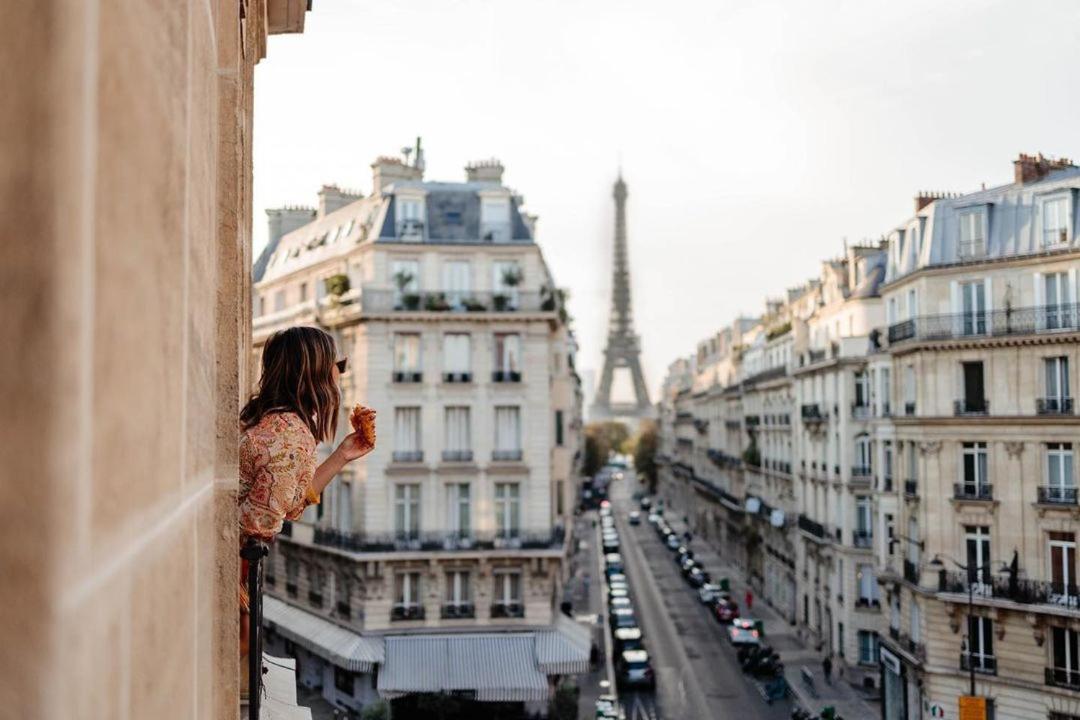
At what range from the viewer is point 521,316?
36438 mm

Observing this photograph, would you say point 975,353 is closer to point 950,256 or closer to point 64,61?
point 950,256

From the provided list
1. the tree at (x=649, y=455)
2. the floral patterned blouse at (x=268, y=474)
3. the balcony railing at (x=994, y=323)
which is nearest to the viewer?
the floral patterned blouse at (x=268, y=474)

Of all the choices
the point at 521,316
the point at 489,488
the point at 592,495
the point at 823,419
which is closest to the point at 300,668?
the point at 489,488

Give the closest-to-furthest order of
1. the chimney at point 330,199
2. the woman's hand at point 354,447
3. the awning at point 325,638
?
the woman's hand at point 354,447 < the awning at point 325,638 < the chimney at point 330,199

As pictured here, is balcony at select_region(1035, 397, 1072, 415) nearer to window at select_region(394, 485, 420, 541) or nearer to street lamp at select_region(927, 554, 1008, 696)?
street lamp at select_region(927, 554, 1008, 696)

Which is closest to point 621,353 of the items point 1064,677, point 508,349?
point 508,349

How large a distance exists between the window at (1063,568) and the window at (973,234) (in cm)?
917

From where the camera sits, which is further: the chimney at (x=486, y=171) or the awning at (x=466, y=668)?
the chimney at (x=486, y=171)

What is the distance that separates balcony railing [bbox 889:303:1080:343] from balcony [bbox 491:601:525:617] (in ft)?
52.3

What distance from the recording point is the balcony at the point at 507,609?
3556 centimetres

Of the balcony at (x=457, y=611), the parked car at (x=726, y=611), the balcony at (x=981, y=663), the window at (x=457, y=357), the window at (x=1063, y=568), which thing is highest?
the window at (x=457, y=357)

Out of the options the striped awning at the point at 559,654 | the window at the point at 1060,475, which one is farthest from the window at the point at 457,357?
the window at the point at 1060,475

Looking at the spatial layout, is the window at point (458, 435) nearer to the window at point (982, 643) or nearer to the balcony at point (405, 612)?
the balcony at point (405, 612)

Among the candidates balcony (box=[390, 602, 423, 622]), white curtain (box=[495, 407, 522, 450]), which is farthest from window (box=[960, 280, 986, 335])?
balcony (box=[390, 602, 423, 622])
